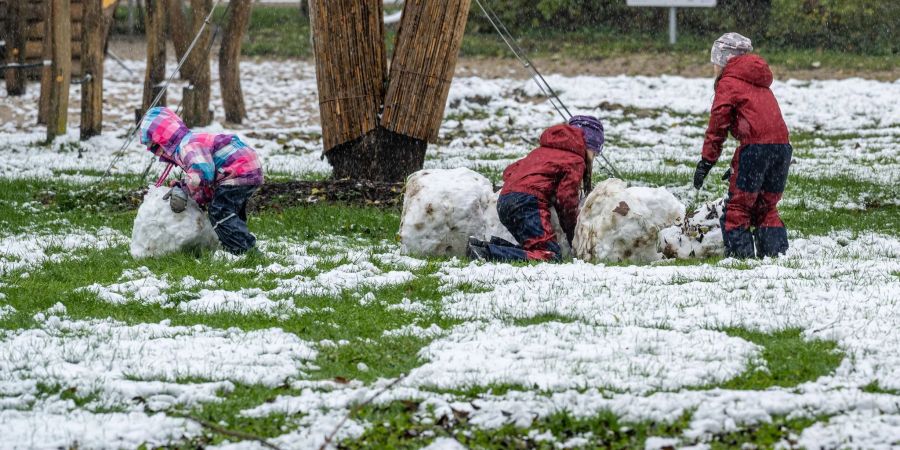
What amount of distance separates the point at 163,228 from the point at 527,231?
240cm

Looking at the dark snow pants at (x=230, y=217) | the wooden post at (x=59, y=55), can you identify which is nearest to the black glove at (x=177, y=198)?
the dark snow pants at (x=230, y=217)

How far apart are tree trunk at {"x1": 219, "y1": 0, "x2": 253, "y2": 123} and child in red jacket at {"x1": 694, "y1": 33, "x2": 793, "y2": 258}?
9567 millimetres

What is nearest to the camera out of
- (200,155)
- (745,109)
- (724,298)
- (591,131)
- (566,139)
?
(724,298)

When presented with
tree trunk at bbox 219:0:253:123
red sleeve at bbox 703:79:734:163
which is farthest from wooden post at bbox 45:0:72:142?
red sleeve at bbox 703:79:734:163

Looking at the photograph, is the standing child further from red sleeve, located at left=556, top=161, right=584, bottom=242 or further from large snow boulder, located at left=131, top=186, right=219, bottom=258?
red sleeve, located at left=556, top=161, right=584, bottom=242

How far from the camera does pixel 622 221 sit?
26.0ft

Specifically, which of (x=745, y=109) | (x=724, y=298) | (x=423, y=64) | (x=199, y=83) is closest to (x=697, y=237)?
(x=745, y=109)

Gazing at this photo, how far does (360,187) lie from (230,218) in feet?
9.40

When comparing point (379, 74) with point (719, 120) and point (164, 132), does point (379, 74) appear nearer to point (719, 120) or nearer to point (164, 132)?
point (164, 132)

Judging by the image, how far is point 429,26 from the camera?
1070cm

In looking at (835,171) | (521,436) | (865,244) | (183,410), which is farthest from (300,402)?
(835,171)

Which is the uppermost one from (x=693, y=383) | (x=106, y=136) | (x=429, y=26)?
(x=429, y=26)

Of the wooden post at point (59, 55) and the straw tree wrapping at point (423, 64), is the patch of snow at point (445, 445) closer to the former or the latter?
the straw tree wrapping at point (423, 64)

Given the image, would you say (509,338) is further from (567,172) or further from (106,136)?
(106,136)
